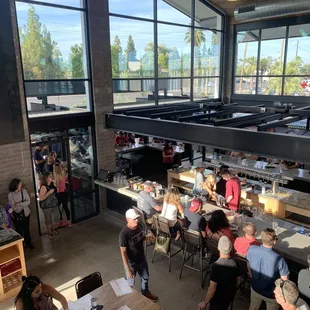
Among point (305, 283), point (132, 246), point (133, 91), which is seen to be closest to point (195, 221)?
point (132, 246)

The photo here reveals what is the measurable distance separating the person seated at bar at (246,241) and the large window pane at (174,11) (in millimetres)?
7098

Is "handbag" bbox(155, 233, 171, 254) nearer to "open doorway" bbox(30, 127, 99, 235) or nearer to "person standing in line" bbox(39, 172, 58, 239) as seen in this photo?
"person standing in line" bbox(39, 172, 58, 239)

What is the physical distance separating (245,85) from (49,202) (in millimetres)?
8178

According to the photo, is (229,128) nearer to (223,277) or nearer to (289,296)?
(223,277)

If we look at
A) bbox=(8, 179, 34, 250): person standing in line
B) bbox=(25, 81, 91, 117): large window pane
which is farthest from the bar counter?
bbox=(25, 81, 91, 117): large window pane

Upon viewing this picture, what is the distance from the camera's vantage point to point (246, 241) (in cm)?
442

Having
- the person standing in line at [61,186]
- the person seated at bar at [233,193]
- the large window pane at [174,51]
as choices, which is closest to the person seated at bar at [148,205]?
the person seated at bar at [233,193]

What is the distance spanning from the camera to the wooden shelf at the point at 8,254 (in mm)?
5246

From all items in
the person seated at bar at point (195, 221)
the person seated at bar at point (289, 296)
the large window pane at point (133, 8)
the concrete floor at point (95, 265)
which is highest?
the large window pane at point (133, 8)

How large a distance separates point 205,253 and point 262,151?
6.87 feet

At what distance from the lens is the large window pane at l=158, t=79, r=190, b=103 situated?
9.77 meters

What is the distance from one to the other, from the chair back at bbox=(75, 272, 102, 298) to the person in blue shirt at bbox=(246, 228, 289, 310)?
2.01 meters

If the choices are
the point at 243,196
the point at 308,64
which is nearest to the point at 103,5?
the point at 243,196

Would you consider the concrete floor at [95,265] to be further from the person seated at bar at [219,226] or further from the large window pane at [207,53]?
the large window pane at [207,53]
